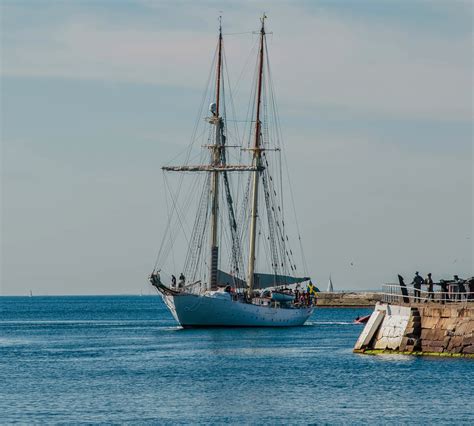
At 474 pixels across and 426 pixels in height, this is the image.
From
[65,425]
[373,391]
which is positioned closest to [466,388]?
[373,391]

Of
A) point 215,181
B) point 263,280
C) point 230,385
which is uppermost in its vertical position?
point 215,181

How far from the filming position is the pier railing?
68375 millimetres

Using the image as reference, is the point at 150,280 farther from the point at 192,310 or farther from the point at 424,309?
the point at 424,309

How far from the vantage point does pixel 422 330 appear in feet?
226

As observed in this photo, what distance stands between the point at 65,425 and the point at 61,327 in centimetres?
8820

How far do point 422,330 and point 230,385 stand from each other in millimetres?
12153

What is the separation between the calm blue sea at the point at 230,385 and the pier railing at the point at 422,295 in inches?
138

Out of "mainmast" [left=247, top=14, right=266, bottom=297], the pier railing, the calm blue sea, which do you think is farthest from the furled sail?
the pier railing

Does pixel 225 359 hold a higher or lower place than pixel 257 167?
lower

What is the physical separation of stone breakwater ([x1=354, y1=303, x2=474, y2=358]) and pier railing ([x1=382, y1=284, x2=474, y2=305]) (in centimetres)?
79

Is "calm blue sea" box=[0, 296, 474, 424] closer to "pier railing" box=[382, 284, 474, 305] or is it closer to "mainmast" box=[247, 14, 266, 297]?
"pier railing" box=[382, 284, 474, 305]

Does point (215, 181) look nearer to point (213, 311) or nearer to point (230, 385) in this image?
point (213, 311)

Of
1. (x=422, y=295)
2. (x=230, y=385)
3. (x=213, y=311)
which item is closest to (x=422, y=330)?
(x=422, y=295)

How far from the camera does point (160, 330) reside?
119m
